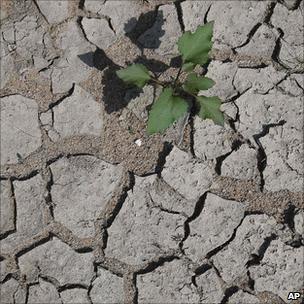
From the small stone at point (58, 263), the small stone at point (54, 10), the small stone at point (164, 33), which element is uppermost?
the small stone at point (54, 10)

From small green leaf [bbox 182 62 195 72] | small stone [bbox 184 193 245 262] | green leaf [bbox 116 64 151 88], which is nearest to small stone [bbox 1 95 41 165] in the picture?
green leaf [bbox 116 64 151 88]

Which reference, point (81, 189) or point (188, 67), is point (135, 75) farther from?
point (81, 189)

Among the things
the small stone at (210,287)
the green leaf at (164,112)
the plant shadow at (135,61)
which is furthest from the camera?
the plant shadow at (135,61)

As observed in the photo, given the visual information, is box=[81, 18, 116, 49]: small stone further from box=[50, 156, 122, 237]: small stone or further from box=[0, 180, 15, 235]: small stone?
box=[0, 180, 15, 235]: small stone

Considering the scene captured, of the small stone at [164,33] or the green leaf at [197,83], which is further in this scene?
the small stone at [164,33]

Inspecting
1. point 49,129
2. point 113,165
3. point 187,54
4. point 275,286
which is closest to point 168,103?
point 187,54

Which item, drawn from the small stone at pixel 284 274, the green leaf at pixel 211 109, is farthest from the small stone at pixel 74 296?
the green leaf at pixel 211 109

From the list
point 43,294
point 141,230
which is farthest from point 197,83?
point 43,294

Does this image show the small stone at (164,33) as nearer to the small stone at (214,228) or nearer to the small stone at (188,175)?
the small stone at (188,175)
